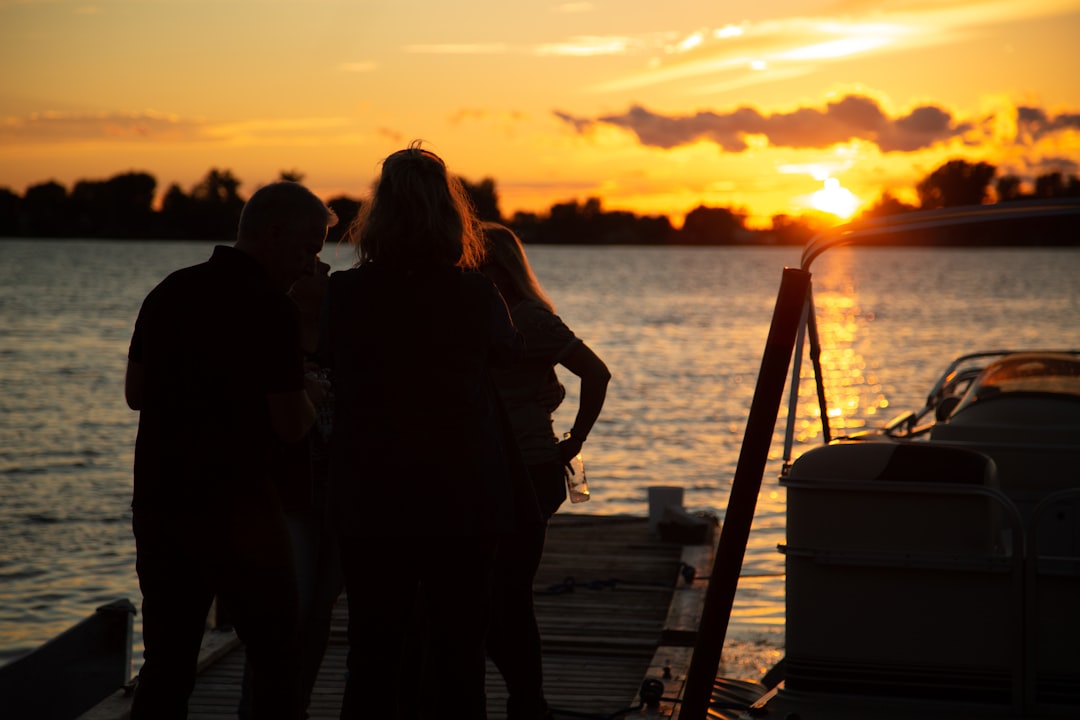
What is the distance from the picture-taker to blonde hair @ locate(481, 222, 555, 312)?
4105mm

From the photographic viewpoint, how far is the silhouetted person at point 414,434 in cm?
313

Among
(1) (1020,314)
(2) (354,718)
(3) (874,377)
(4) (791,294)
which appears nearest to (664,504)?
(4) (791,294)

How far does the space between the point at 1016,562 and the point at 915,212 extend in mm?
1305

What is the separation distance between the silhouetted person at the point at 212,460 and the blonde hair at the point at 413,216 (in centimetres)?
28

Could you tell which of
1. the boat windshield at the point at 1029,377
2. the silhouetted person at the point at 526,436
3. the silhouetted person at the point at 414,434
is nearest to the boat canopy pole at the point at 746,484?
the silhouetted person at the point at 526,436

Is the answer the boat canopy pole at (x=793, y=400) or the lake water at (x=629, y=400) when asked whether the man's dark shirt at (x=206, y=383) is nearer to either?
the lake water at (x=629, y=400)

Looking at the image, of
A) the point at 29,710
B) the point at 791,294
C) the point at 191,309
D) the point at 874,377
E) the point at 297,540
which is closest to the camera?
the point at 191,309

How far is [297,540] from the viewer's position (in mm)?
3889

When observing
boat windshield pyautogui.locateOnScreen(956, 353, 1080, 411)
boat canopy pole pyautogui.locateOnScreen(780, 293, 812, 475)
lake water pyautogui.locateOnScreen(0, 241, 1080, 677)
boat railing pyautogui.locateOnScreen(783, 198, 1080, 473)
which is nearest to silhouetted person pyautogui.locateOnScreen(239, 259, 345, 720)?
lake water pyautogui.locateOnScreen(0, 241, 1080, 677)

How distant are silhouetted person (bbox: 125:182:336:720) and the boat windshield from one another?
14.6 feet

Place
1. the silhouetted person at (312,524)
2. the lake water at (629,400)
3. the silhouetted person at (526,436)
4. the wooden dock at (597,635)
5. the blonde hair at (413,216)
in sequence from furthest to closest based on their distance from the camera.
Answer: the lake water at (629,400) → the wooden dock at (597,635) → the silhouetted person at (526,436) → the silhouetted person at (312,524) → the blonde hair at (413,216)

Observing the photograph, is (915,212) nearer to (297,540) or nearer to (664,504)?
(297,540)

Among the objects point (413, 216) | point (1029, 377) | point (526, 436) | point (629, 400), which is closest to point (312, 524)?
point (526, 436)

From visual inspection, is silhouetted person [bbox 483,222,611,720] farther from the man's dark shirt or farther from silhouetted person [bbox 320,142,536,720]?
the man's dark shirt
